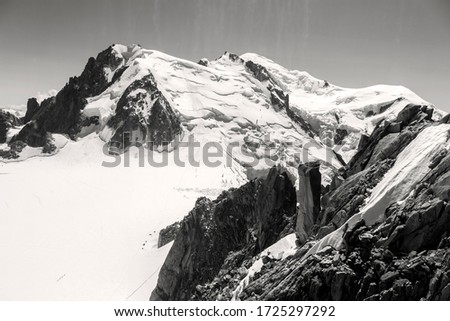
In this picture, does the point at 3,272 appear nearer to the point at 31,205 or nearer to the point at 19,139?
the point at 31,205

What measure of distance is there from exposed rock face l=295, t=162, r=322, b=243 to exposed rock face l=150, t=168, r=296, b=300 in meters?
4.45

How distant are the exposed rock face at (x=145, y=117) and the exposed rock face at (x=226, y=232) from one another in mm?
113060

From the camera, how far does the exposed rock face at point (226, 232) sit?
53.5 meters

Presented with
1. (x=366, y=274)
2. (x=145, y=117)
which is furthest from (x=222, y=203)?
(x=145, y=117)

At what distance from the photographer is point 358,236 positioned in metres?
32.1

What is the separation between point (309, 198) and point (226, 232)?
2151 centimetres

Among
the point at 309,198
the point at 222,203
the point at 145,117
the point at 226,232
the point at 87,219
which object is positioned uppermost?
the point at 145,117

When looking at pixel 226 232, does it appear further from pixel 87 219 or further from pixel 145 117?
pixel 145 117

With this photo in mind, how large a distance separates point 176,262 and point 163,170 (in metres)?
96.3

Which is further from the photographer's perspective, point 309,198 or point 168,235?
point 168,235

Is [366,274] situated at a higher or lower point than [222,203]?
higher

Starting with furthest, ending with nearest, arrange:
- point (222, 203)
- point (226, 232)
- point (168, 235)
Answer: point (168, 235) < point (222, 203) < point (226, 232)

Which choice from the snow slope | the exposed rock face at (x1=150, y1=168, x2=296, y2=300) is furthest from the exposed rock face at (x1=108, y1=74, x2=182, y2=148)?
the exposed rock face at (x1=150, y1=168, x2=296, y2=300)

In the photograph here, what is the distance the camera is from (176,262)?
66500mm
